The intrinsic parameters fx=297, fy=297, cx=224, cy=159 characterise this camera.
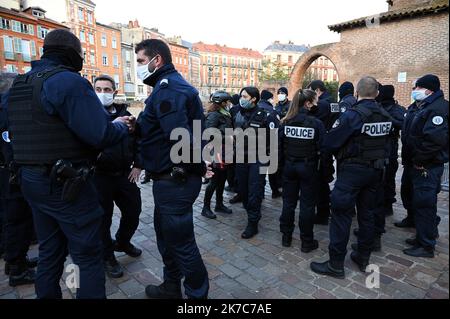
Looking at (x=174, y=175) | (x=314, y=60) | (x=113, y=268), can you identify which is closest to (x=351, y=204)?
(x=174, y=175)

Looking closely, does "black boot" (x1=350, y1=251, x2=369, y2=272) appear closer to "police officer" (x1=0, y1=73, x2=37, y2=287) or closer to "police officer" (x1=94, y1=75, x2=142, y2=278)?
"police officer" (x1=94, y1=75, x2=142, y2=278)

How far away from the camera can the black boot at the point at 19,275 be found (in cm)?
317

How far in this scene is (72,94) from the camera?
2.10m

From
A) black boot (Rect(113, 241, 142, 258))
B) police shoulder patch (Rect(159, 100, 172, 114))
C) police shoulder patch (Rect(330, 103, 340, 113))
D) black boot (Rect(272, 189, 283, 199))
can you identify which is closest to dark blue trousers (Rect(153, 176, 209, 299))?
police shoulder patch (Rect(159, 100, 172, 114))

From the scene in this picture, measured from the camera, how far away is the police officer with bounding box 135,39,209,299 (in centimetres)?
244

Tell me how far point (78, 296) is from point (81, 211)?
28.4 inches

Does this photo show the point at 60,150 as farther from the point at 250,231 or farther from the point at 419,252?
the point at 419,252

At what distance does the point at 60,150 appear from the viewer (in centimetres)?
220

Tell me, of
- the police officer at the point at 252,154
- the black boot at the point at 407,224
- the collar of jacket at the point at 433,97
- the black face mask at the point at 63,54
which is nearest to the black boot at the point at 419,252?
the black boot at the point at 407,224

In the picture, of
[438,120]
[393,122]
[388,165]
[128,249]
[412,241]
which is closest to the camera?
[438,120]

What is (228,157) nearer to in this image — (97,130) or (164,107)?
(164,107)

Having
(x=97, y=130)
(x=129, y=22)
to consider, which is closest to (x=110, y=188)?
(x=97, y=130)

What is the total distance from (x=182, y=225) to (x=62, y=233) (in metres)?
0.98

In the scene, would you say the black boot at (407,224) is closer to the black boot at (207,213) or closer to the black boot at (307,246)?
the black boot at (307,246)
